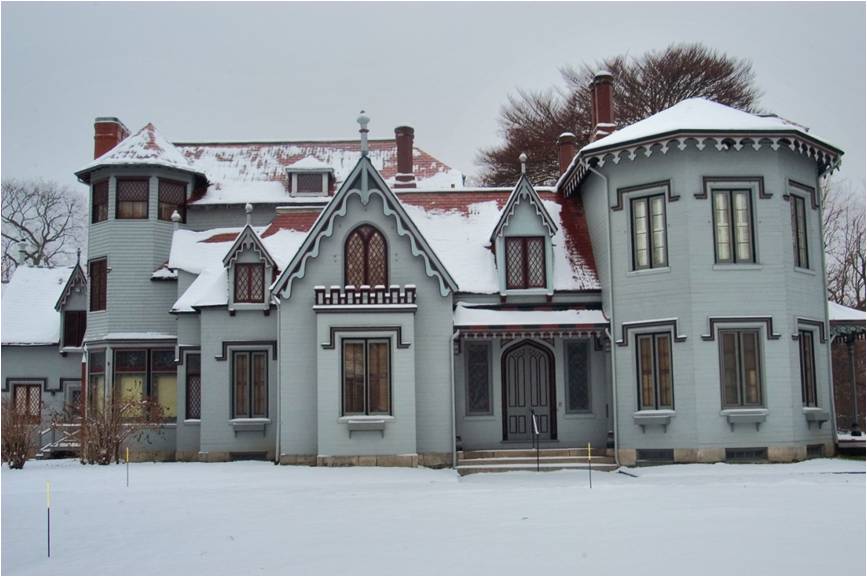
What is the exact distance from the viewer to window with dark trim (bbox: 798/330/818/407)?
910 inches

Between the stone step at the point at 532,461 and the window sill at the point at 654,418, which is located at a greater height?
the window sill at the point at 654,418

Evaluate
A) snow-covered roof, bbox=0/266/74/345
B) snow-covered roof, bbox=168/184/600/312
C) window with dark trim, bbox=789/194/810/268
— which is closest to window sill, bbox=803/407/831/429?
window with dark trim, bbox=789/194/810/268

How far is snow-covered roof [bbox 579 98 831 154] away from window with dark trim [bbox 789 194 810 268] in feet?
5.12

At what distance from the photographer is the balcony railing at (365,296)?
23531 millimetres

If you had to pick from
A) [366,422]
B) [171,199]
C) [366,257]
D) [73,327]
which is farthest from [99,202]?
[366,422]

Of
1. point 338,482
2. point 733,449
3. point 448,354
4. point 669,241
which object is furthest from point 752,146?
point 338,482

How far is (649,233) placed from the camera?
2355 centimetres

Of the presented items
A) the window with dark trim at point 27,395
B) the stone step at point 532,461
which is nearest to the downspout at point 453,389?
the stone step at point 532,461

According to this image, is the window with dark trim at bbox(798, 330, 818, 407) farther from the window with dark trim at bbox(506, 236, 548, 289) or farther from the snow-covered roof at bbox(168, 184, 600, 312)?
the window with dark trim at bbox(506, 236, 548, 289)

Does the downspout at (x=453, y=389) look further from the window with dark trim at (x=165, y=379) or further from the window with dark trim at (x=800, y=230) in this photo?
the window with dark trim at (x=165, y=379)

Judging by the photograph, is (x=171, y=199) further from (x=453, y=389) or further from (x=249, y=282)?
(x=453, y=389)

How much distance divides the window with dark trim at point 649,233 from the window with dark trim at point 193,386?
12.8 m

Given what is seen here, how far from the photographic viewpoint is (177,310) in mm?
27453

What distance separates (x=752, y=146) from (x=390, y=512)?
43.2 ft
